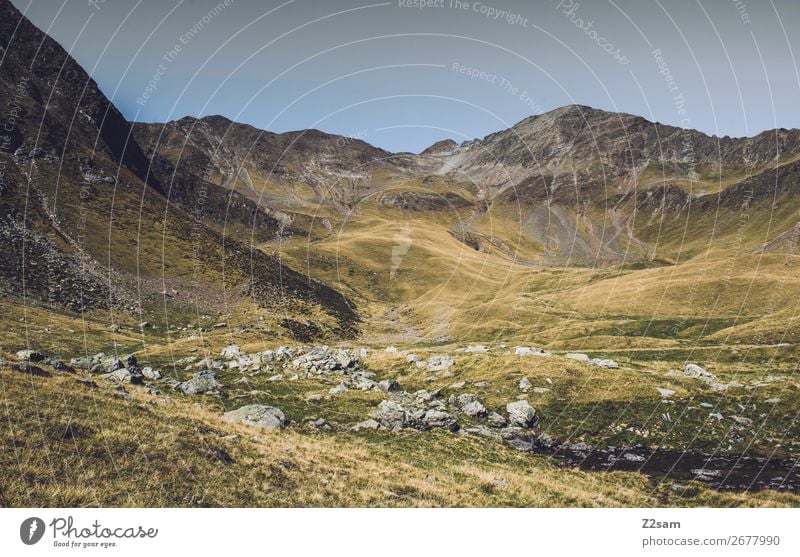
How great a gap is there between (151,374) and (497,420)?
33.8 metres

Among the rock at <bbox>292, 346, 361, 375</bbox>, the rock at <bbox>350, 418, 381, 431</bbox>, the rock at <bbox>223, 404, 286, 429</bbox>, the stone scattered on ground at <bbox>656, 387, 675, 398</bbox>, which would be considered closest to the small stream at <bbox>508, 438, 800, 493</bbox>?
the stone scattered on ground at <bbox>656, 387, 675, 398</bbox>

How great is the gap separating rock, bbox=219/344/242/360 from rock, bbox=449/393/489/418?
3046 cm

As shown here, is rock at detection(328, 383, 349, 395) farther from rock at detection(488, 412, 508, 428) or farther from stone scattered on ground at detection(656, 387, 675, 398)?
stone scattered on ground at detection(656, 387, 675, 398)

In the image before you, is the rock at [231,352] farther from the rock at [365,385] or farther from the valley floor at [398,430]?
the rock at [365,385]

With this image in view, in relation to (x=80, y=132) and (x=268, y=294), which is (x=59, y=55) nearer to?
(x=80, y=132)

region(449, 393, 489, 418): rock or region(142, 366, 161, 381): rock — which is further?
region(142, 366, 161, 381): rock

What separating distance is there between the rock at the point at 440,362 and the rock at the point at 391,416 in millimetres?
14782

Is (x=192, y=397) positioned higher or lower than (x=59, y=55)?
lower

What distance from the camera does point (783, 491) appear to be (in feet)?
80.2

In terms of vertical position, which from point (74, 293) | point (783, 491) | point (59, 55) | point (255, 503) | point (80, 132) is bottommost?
point (783, 491)

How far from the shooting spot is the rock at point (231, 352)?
54.9 meters

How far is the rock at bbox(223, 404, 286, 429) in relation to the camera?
27578 mm

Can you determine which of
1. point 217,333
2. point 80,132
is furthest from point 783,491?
point 80,132
